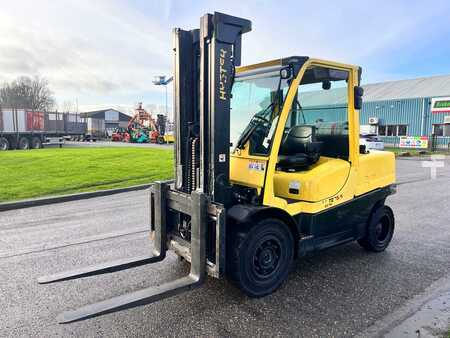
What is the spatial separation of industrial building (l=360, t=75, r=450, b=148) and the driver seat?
3092 centimetres

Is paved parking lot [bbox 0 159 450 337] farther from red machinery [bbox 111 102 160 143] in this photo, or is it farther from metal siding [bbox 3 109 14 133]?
red machinery [bbox 111 102 160 143]

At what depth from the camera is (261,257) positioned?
3768mm

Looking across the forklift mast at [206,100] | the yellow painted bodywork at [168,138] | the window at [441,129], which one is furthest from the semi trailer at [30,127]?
the window at [441,129]

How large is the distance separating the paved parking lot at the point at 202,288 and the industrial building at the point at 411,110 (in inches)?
1198

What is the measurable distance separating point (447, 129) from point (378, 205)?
32520 mm

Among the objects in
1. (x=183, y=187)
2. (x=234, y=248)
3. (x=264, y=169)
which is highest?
(x=264, y=169)

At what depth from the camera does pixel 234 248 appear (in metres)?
3.57

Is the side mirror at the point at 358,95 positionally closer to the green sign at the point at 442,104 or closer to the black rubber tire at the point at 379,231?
the black rubber tire at the point at 379,231

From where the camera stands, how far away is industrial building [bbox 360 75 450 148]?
32500mm

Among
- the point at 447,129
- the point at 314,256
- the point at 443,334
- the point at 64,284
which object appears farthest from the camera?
the point at 447,129

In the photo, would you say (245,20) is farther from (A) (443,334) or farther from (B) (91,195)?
(B) (91,195)

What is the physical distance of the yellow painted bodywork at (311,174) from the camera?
384 cm

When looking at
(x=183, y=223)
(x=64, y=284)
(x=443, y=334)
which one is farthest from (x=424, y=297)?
(x=64, y=284)

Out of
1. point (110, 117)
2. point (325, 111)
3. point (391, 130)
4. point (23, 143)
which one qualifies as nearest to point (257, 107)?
point (325, 111)
